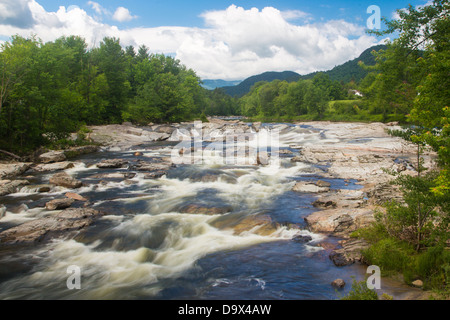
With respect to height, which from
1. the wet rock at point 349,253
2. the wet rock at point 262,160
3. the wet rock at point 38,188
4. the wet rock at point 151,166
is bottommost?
the wet rock at point 349,253

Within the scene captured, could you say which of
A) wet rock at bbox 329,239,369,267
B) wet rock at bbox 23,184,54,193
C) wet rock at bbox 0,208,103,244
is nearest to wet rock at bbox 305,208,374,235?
wet rock at bbox 329,239,369,267

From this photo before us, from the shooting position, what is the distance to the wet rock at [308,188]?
16.7 metres

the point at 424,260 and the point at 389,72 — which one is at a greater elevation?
the point at 389,72

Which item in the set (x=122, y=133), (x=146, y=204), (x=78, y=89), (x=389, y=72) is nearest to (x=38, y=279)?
(x=146, y=204)

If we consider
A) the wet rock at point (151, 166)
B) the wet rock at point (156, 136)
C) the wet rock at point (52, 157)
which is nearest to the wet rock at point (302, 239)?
the wet rock at point (151, 166)

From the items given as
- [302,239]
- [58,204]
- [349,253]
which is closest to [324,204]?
[302,239]

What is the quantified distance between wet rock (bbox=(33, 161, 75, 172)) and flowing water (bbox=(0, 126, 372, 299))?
19.4 ft

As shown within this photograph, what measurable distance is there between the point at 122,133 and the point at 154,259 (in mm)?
35370

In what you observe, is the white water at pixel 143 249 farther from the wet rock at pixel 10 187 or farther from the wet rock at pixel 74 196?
the wet rock at pixel 10 187

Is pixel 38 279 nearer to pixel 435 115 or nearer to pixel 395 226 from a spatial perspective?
pixel 395 226

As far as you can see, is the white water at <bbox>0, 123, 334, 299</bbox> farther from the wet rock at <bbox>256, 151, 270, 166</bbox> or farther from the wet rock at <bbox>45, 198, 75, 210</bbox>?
the wet rock at <bbox>256, 151, 270, 166</bbox>

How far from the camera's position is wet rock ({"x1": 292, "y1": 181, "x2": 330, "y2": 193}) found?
16.7 metres

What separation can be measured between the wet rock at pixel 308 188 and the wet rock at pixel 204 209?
17.2 feet
